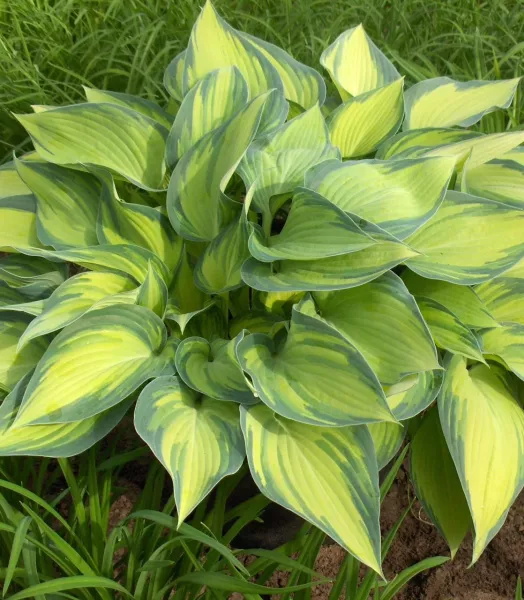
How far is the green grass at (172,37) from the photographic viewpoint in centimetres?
156

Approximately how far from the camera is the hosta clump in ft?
2.40

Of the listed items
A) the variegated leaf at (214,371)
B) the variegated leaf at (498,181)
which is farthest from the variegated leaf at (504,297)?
the variegated leaf at (214,371)

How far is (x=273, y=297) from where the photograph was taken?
2.94 ft

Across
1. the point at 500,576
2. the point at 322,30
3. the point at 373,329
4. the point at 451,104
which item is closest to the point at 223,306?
the point at 373,329

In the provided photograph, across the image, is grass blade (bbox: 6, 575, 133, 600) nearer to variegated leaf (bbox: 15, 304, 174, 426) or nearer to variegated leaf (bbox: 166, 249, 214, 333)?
variegated leaf (bbox: 15, 304, 174, 426)

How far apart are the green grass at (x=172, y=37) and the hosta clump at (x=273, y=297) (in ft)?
2.09

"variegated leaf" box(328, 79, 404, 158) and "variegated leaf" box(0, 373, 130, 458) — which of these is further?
"variegated leaf" box(328, 79, 404, 158)

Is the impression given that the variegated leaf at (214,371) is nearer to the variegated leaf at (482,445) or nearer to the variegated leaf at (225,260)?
the variegated leaf at (225,260)

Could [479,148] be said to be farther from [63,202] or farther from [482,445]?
[63,202]

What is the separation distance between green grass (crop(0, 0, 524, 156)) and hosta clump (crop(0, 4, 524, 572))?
636mm

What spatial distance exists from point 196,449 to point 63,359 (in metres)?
0.19

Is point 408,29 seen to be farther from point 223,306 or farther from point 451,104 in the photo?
point 223,306

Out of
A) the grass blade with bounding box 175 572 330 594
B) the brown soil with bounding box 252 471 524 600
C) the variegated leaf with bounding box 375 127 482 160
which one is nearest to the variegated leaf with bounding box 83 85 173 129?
the variegated leaf with bounding box 375 127 482 160

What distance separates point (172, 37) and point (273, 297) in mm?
1061
